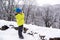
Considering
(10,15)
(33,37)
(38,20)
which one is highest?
(33,37)

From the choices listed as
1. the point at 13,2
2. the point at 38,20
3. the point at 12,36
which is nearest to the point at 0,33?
the point at 12,36

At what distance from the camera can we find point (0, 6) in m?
38.5

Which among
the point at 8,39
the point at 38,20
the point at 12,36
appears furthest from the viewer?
the point at 38,20

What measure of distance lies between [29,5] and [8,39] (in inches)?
1447

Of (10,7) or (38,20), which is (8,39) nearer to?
(10,7)

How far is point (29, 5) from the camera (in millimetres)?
44500

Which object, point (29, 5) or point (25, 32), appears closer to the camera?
point (25, 32)

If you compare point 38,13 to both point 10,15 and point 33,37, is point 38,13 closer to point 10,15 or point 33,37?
point 10,15

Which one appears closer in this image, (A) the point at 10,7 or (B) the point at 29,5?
(A) the point at 10,7

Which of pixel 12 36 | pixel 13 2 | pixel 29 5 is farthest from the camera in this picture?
pixel 29 5

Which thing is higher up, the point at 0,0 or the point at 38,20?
the point at 0,0

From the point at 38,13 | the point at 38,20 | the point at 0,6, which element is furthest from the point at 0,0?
the point at 38,13

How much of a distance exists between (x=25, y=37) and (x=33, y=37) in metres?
0.40

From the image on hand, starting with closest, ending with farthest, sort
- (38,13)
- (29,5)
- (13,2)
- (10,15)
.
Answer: (10,15)
(13,2)
(29,5)
(38,13)
